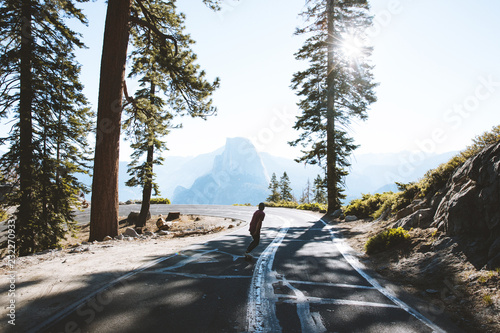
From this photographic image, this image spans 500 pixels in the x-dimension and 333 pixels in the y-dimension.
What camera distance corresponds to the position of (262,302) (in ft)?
11.9

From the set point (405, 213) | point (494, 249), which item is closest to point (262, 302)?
point (494, 249)

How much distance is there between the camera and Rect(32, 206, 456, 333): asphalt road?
2.91m

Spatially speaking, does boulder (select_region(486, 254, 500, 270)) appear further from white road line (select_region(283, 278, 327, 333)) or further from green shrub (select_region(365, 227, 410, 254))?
white road line (select_region(283, 278, 327, 333))

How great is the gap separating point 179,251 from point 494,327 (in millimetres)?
6317

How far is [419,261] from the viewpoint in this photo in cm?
539

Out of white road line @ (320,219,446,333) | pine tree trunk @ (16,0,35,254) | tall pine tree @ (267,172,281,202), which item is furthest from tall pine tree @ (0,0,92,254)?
tall pine tree @ (267,172,281,202)

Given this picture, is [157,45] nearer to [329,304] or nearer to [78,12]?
[78,12]

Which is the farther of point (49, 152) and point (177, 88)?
point (177, 88)

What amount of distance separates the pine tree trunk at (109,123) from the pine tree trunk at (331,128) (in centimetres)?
1494

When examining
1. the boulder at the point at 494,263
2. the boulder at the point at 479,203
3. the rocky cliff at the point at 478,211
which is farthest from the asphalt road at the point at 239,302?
the boulder at the point at 479,203

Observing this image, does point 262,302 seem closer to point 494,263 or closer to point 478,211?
point 494,263

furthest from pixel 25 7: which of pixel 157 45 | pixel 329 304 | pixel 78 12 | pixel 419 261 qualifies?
pixel 419 261

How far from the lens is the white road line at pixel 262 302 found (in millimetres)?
2943

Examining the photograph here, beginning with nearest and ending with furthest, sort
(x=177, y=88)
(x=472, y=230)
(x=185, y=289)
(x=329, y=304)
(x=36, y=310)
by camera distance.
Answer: (x=36, y=310) → (x=329, y=304) → (x=185, y=289) → (x=472, y=230) → (x=177, y=88)
